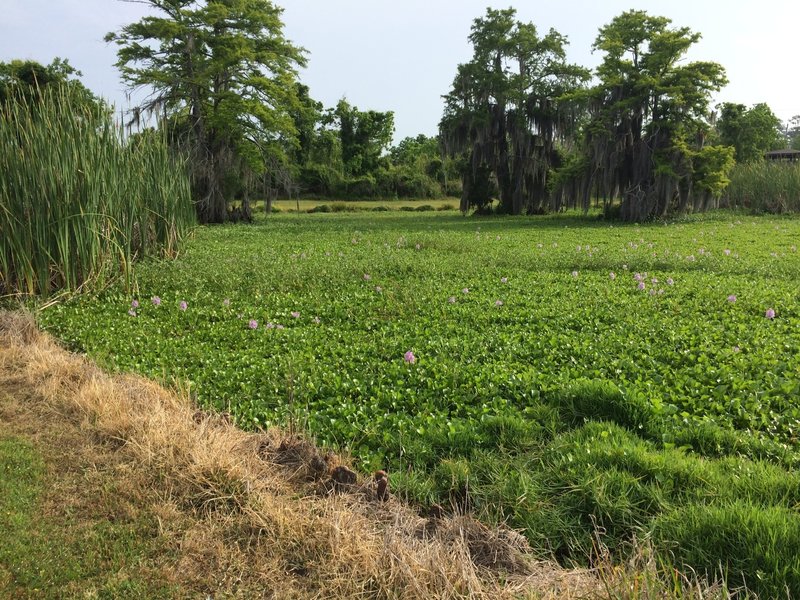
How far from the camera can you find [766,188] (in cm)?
2069

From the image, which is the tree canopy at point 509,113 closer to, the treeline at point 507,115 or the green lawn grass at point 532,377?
the treeline at point 507,115

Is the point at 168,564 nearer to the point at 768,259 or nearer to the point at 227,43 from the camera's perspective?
the point at 768,259

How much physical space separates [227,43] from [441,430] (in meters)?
20.2

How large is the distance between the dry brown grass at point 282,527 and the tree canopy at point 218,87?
17398 millimetres

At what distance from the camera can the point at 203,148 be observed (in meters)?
19.7

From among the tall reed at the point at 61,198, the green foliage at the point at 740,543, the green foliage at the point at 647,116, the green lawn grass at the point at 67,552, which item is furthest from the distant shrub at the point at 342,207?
the green foliage at the point at 740,543

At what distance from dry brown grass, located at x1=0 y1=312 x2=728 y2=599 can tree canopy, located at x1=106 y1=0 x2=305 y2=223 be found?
57.1ft

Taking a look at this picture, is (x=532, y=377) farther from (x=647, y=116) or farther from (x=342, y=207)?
(x=342, y=207)

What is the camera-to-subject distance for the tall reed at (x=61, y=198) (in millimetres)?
5684

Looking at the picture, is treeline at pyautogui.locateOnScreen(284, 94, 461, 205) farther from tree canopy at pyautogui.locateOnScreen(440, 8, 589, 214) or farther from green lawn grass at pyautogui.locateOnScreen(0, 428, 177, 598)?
green lawn grass at pyautogui.locateOnScreen(0, 428, 177, 598)

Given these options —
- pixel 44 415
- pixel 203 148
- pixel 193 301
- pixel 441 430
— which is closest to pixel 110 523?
pixel 44 415

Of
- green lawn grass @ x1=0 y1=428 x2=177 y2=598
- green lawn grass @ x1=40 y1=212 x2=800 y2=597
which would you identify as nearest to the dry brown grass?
green lawn grass @ x1=0 y1=428 x2=177 y2=598

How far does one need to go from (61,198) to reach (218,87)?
15.9m

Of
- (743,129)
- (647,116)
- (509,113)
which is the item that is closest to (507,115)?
(509,113)
